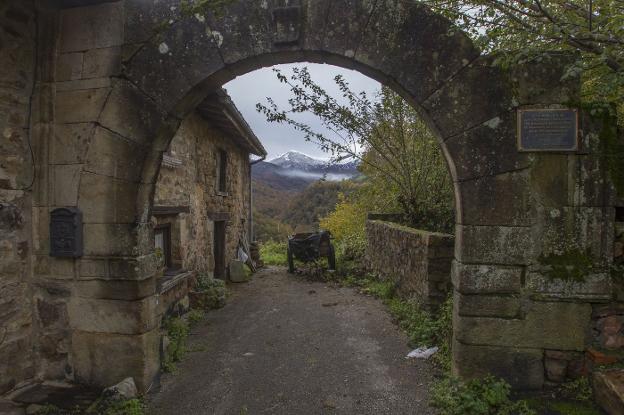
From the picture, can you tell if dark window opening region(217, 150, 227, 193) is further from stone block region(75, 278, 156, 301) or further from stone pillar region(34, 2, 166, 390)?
stone block region(75, 278, 156, 301)

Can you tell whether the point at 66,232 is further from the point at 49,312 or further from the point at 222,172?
the point at 222,172

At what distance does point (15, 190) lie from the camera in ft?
9.70

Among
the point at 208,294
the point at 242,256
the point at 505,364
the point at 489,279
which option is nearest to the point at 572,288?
the point at 489,279

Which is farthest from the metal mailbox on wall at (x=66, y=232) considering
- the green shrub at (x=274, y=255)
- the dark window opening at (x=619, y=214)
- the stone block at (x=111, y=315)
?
the green shrub at (x=274, y=255)

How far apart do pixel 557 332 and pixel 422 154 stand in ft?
14.7

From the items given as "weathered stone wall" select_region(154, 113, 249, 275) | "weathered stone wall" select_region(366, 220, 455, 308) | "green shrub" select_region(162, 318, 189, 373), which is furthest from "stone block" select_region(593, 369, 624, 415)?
"weathered stone wall" select_region(154, 113, 249, 275)

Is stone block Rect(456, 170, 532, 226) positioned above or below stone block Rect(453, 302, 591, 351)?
above

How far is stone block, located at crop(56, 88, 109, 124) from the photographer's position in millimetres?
3000

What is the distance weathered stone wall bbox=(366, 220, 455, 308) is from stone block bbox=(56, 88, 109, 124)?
3.99 metres

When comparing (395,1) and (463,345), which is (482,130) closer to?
(395,1)

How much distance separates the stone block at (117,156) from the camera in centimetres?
298

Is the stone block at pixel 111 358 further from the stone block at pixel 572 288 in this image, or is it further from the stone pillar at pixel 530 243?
the stone block at pixel 572 288

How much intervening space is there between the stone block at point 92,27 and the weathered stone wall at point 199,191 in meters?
2.20

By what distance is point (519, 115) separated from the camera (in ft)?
8.68
